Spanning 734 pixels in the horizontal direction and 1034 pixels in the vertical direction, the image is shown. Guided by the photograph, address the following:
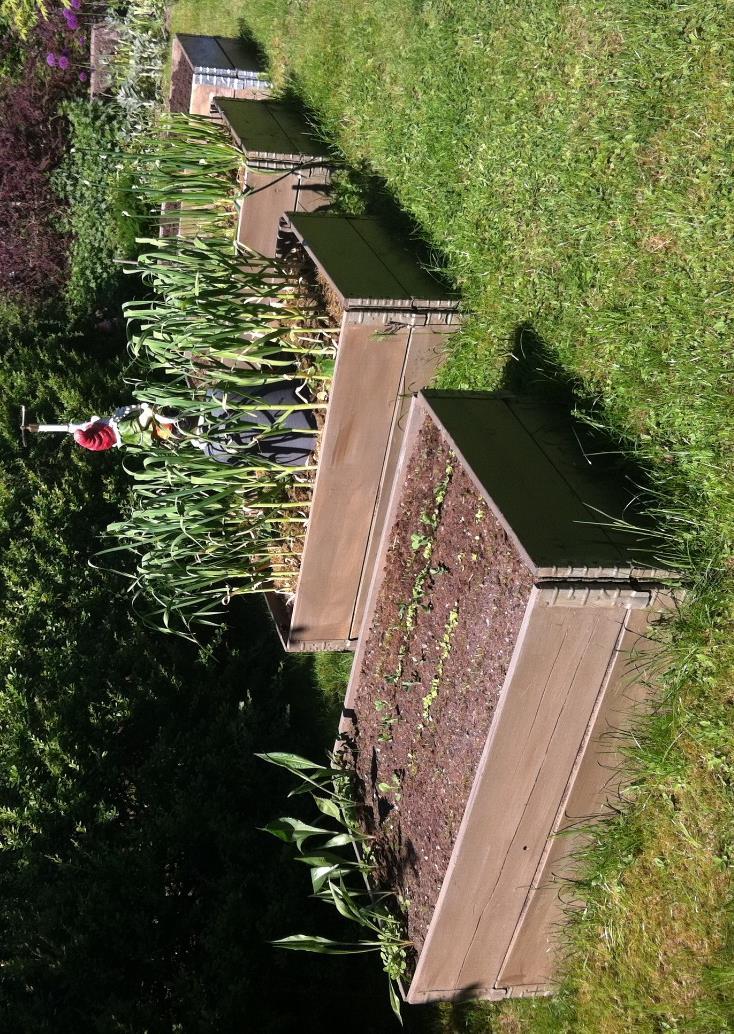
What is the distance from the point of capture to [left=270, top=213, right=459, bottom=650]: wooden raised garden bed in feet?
9.64

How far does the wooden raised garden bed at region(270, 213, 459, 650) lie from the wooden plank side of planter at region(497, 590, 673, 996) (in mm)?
1353

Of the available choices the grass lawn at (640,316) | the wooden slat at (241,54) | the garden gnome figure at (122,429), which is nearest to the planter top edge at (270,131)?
the wooden slat at (241,54)

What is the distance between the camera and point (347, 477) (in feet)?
10.4

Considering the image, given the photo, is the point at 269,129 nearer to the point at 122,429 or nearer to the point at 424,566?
the point at 122,429

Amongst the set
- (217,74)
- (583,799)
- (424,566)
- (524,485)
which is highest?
(217,74)

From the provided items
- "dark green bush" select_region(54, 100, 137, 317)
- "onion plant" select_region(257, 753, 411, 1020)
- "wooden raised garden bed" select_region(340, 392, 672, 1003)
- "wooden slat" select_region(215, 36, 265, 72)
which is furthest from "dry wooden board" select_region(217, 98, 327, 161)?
"dark green bush" select_region(54, 100, 137, 317)

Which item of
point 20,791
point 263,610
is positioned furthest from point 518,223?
point 20,791

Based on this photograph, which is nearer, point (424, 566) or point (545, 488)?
point (545, 488)

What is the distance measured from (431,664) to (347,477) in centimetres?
96

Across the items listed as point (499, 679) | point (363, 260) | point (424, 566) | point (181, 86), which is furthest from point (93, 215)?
point (499, 679)

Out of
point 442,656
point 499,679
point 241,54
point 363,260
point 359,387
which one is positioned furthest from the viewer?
point 241,54

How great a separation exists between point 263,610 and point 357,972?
2139mm

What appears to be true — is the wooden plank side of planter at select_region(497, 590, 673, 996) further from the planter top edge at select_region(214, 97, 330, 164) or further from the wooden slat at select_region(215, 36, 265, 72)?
the wooden slat at select_region(215, 36, 265, 72)

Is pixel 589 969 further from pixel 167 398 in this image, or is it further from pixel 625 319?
pixel 167 398
